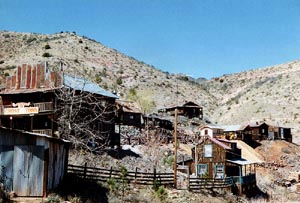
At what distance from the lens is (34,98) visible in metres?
39.3

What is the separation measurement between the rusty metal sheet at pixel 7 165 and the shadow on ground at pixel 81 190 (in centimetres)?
278

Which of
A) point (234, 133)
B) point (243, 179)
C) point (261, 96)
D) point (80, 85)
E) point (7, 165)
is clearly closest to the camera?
point (7, 165)

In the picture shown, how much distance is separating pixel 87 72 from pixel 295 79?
59.1 meters

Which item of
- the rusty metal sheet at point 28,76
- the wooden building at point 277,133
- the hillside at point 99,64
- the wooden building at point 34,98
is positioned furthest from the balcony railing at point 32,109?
the wooden building at point 277,133

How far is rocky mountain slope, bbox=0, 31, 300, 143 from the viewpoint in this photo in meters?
86.0

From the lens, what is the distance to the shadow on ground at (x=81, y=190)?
2353cm

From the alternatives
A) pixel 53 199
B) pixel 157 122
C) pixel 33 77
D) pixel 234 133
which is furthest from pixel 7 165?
pixel 234 133

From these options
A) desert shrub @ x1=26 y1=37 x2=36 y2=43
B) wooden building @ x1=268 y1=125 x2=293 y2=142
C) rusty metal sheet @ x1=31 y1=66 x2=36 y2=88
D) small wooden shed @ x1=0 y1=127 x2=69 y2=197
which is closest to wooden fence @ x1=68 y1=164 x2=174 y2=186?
small wooden shed @ x1=0 y1=127 x2=69 y2=197

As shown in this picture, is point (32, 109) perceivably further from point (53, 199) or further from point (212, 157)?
point (212, 157)

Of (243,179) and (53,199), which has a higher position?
(53,199)

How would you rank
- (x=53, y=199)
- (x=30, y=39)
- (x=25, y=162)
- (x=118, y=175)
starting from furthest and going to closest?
(x=30, y=39)
(x=118, y=175)
(x=25, y=162)
(x=53, y=199)

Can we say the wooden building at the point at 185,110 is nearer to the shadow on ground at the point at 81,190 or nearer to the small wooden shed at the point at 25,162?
the shadow on ground at the point at 81,190

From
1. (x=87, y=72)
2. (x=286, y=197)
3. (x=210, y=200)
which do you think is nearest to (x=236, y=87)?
(x=87, y=72)

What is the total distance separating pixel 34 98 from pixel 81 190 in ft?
55.1
